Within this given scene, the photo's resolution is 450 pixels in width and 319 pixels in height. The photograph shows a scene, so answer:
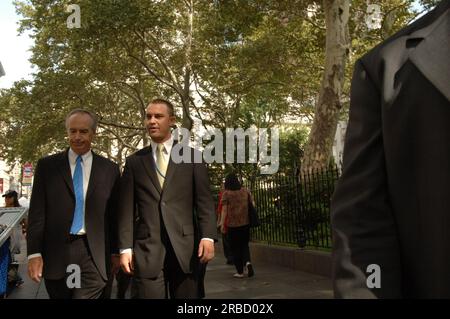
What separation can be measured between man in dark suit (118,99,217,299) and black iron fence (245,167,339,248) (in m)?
5.71

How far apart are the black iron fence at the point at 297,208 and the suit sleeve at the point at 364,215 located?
7.94 meters

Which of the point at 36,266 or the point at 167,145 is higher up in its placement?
the point at 167,145

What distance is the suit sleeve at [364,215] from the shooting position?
1404 millimetres

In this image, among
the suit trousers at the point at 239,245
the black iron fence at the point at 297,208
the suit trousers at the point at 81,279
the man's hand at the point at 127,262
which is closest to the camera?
the suit trousers at the point at 81,279

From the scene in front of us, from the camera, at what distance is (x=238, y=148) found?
2608cm

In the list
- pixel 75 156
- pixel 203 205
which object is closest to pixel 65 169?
pixel 75 156

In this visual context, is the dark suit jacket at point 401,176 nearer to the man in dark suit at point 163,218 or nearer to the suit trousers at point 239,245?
the man in dark suit at point 163,218

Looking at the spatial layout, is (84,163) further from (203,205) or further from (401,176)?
(401,176)

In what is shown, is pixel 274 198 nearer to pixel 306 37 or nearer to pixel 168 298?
pixel 168 298

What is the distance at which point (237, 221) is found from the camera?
9633 mm

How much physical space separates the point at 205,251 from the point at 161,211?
1.39 ft

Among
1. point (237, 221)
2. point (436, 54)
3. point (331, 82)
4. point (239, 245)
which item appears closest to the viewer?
point (436, 54)

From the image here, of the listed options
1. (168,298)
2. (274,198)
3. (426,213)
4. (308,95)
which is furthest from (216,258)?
(308,95)

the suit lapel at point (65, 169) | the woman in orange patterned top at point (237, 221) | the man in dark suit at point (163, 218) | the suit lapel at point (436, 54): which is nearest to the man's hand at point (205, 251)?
the man in dark suit at point (163, 218)
